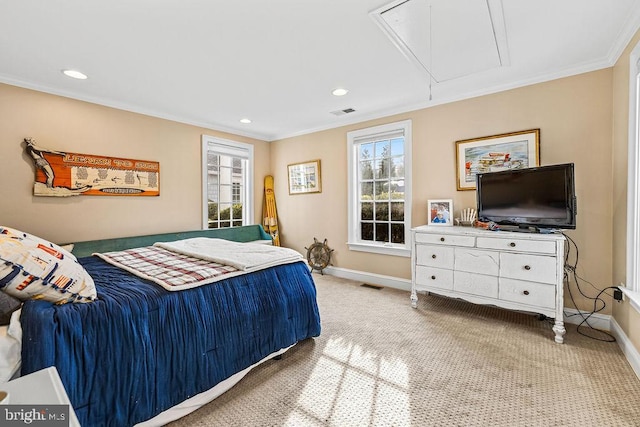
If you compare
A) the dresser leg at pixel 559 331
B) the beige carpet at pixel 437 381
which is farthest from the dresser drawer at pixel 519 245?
the beige carpet at pixel 437 381

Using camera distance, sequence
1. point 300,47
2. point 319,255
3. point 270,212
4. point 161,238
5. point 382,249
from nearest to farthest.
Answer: point 300,47 → point 161,238 → point 382,249 → point 319,255 → point 270,212

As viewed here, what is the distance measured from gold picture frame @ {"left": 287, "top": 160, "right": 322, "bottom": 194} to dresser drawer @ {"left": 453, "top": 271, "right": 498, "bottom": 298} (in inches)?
98.2

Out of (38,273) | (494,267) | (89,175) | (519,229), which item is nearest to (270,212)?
(89,175)

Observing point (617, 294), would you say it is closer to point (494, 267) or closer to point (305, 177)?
point (494, 267)

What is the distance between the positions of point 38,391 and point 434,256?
2.96 meters

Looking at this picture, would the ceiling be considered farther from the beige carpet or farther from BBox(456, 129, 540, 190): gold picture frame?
the beige carpet

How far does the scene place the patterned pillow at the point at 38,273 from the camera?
1196mm

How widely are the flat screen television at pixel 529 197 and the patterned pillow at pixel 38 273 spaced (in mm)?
3278

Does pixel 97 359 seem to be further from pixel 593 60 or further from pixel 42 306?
pixel 593 60

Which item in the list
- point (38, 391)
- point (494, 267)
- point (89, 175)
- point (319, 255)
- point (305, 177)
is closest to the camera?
point (38, 391)

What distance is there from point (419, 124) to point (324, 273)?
2606 mm

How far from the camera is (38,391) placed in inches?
27.0

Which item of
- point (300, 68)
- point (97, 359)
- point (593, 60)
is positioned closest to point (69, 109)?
point (300, 68)

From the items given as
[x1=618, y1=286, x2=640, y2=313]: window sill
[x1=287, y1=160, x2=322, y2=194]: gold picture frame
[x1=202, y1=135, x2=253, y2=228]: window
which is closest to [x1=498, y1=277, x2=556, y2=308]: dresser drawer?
[x1=618, y1=286, x2=640, y2=313]: window sill
